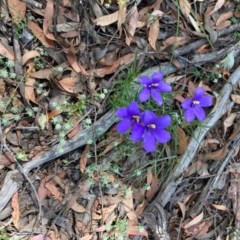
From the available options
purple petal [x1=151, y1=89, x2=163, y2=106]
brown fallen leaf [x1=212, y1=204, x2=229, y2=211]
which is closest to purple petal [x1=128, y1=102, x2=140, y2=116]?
purple petal [x1=151, y1=89, x2=163, y2=106]

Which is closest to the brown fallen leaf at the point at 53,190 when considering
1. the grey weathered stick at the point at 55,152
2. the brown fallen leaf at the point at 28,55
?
the grey weathered stick at the point at 55,152

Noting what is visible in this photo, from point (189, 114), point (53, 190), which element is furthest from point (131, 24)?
point (53, 190)

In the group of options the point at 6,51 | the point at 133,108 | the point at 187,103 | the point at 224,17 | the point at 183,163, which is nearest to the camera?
the point at 133,108

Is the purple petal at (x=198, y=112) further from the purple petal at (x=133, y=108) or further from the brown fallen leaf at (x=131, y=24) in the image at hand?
the brown fallen leaf at (x=131, y=24)

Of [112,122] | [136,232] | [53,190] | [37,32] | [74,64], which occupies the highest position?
[37,32]

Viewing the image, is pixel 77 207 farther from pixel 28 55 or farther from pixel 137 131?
pixel 28 55
